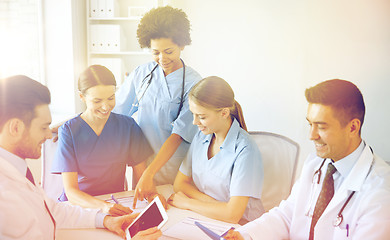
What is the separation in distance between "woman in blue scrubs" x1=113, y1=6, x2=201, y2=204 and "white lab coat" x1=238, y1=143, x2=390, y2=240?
1.91 feet

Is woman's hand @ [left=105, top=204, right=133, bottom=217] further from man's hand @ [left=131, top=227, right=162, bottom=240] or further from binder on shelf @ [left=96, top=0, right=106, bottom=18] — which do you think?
binder on shelf @ [left=96, top=0, right=106, bottom=18]

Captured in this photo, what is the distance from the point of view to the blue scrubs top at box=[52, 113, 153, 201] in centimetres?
155

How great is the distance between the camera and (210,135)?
1.62 metres

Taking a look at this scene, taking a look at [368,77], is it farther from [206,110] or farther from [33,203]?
[33,203]

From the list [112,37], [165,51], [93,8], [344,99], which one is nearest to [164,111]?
[165,51]

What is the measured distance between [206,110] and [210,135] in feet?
0.57

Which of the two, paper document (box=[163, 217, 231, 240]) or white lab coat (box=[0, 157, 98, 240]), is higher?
white lab coat (box=[0, 157, 98, 240])

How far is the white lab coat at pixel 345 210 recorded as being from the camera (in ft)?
3.23

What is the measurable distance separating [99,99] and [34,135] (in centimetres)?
53

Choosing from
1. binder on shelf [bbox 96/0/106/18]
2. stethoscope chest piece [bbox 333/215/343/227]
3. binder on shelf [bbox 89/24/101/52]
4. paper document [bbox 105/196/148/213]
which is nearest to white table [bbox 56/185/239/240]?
paper document [bbox 105/196/148/213]

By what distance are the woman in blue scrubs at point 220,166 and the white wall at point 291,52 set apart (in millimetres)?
1779

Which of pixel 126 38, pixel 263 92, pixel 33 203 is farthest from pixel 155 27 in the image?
pixel 126 38

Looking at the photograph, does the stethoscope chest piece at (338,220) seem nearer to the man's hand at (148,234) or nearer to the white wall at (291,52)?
the man's hand at (148,234)

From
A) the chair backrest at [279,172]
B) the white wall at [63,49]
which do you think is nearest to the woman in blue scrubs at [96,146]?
the chair backrest at [279,172]
